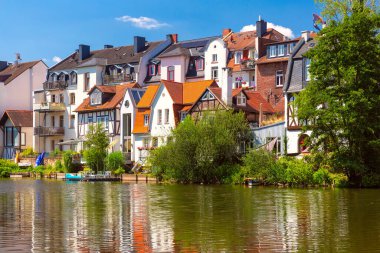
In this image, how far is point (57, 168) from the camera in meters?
78.7

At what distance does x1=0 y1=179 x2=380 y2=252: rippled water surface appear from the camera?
18.4m

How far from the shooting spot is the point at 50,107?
92375 mm

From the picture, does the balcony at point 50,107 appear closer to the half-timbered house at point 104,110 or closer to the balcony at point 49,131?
the balcony at point 49,131

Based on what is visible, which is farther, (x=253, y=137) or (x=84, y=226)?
(x=253, y=137)

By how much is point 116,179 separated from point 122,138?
43.8 feet

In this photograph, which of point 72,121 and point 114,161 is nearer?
point 114,161

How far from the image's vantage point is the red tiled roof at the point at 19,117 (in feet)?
306

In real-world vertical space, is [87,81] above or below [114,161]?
above

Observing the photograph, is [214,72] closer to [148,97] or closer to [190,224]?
[148,97]

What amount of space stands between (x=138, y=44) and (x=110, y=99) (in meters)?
12.3

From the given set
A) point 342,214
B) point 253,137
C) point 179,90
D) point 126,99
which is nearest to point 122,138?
point 126,99

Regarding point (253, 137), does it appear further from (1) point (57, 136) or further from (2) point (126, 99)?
(1) point (57, 136)

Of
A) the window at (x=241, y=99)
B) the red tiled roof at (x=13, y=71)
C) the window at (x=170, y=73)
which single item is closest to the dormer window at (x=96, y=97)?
the window at (x=170, y=73)

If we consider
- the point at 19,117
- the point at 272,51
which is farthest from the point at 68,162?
the point at 272,51
